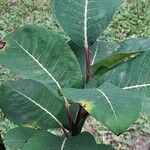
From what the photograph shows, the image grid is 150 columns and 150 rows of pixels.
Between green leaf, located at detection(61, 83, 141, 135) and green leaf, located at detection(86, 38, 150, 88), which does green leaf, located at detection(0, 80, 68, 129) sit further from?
green leaf, located at detection(61, 83, 141, 135)

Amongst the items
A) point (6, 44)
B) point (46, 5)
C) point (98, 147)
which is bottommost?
point (46, 5)

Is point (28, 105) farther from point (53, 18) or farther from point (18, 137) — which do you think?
point (53, 18)

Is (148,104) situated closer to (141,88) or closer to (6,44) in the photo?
(141,88)

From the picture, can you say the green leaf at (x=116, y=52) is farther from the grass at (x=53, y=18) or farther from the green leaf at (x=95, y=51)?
the grass at (x=53, y=18)

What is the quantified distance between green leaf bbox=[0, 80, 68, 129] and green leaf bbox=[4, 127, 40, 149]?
0.19ft

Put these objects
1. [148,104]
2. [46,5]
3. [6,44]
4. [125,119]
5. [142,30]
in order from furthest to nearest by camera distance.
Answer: [46,5] < [142,30] < [6,44] < [148,104] < [125,119]

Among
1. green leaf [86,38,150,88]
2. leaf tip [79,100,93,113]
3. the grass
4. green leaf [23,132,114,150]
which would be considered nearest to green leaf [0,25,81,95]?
green leaf [86,38,150,88]

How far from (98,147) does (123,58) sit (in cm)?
30

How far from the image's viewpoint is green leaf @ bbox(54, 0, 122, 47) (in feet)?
4.51

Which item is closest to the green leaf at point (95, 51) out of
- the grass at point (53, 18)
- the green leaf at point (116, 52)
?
the green leaf at point (116, 52)

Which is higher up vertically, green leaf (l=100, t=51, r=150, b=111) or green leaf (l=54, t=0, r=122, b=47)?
green leaf (l=54, t=0, r=122, b=47)

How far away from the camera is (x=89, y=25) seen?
138 cm

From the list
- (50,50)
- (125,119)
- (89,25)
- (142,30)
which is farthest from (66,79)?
(142,30)

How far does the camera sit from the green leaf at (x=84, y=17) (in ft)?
4.51
